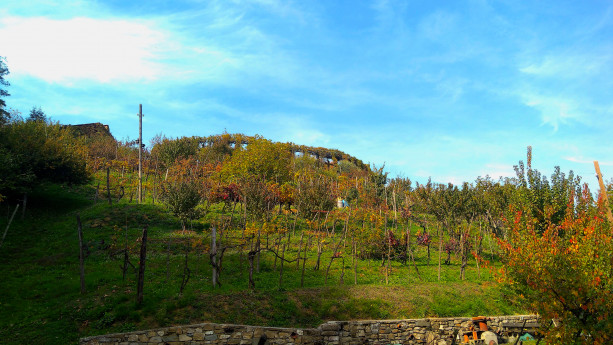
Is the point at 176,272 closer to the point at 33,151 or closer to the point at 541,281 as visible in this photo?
the point at 541,281

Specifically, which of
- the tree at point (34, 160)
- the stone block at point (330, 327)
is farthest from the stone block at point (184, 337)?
the tree at point (34, 160)

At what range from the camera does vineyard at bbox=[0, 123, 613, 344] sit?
10.5m

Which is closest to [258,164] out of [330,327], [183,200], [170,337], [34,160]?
[183,200]

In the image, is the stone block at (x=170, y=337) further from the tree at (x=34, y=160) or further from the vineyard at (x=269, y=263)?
the tree at (x=34, y=160)

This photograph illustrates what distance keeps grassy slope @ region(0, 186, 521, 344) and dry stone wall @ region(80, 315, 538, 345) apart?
546 mm

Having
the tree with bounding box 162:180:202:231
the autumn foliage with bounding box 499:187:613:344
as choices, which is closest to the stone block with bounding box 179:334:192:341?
the autumn foliage with bounding box 499:187:613:344

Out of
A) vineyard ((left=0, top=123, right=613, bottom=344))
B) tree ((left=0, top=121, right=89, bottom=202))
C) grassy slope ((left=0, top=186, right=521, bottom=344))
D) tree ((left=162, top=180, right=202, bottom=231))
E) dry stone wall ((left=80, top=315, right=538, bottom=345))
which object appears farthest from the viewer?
tree ((left=0, top=121, right=89, bottom=202))

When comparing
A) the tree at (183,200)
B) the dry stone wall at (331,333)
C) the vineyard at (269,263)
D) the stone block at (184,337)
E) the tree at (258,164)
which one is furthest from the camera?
the tree at (258,164)

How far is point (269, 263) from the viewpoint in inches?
759

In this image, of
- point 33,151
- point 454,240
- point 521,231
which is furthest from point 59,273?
point 454,240

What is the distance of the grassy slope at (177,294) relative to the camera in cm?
1170

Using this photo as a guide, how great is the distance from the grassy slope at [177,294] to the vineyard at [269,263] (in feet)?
0.18

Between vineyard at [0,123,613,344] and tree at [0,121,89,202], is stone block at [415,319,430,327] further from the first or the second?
tree at [0,121,89,202]

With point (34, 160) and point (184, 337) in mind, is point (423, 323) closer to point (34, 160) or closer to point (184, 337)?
point (184, 337)
